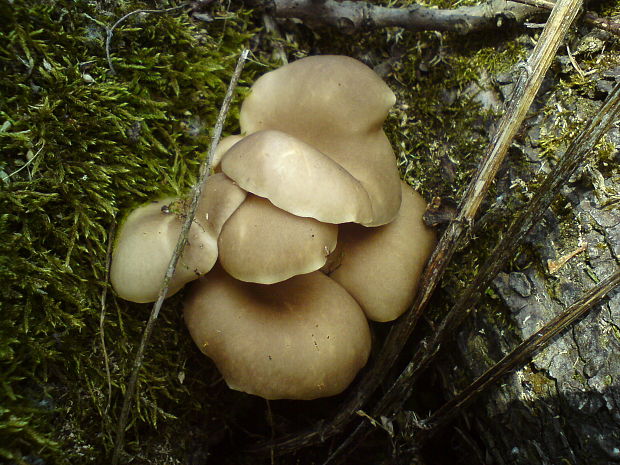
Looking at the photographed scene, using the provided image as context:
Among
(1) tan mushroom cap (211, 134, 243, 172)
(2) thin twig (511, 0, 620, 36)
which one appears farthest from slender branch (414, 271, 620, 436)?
(1) tan mushroom cap (211, 134, 243, 172)

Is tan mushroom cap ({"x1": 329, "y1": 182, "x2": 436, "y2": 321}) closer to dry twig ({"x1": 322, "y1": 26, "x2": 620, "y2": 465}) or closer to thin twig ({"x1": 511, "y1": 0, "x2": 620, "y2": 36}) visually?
dry twig ({"x1": 322, "y1": 26, "x2": 620, "y2": 465})

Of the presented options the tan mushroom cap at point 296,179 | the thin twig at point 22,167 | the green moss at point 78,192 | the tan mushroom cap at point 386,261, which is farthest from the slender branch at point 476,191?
the thin twig at point 22,167

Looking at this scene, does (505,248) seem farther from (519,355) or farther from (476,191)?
(519,355)

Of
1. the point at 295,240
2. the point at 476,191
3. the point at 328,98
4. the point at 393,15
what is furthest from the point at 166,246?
the point at 393,15

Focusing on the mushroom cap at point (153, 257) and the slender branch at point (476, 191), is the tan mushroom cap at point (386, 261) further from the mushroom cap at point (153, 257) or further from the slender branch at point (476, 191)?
the mushroom cap at point (153, 257)

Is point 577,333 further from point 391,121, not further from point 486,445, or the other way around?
point 391,121

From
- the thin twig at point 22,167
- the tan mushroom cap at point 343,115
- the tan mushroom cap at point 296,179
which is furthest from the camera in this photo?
the tan mushroom cap at point 343,115
